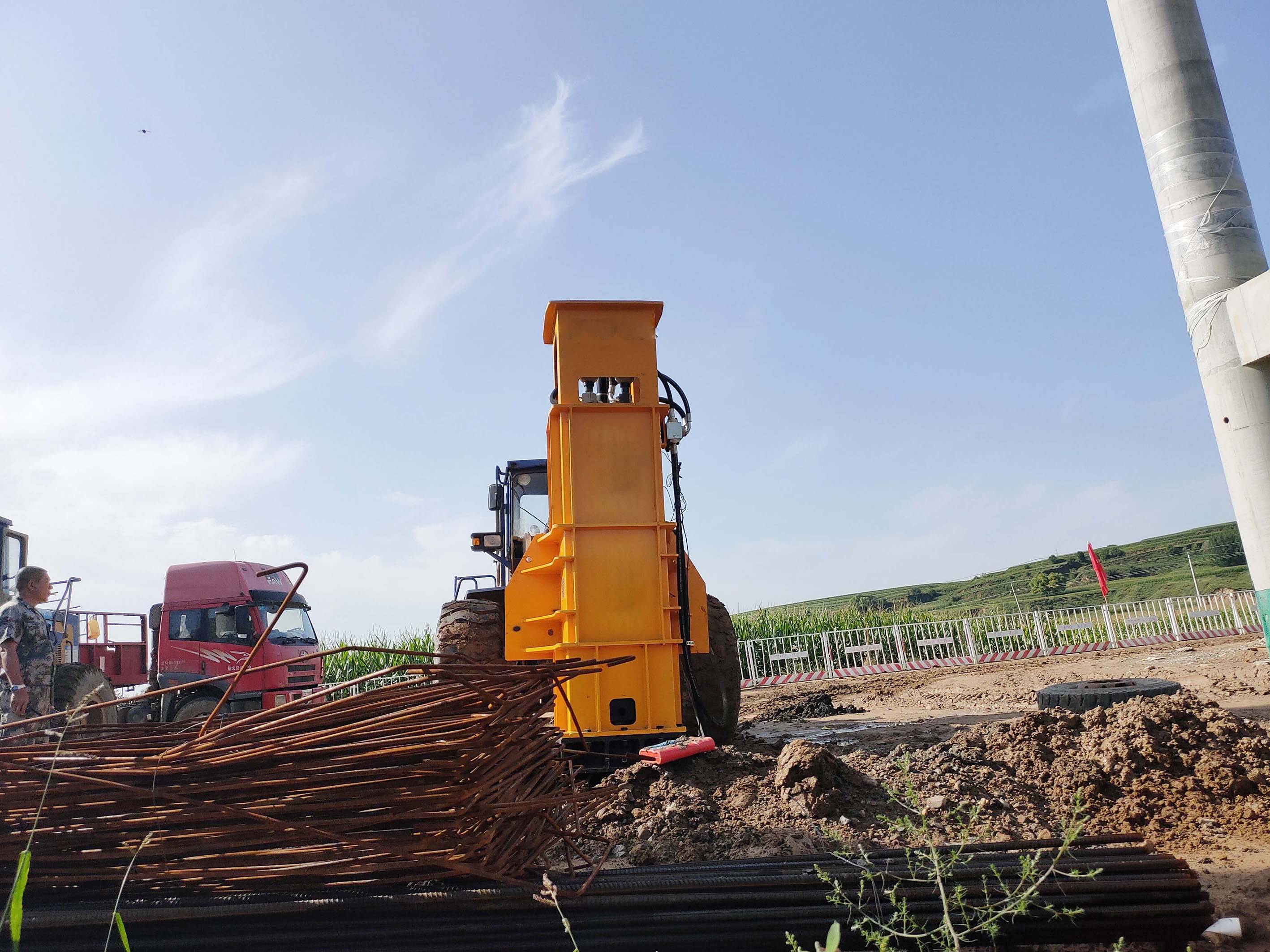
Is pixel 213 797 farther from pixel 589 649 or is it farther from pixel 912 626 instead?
pixel 912 626

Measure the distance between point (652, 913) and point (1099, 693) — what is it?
5.09 meters

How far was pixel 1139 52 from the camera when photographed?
9609 millimetres

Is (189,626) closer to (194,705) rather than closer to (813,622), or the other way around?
(194,705)

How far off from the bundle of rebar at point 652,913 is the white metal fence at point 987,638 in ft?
54.9

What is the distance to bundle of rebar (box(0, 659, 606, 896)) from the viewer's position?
2.43 m

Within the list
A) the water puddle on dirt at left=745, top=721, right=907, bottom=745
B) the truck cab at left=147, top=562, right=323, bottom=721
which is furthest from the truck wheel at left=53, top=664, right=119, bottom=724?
the water puddle on dirt at left=745, top=721, right=907, bottom=745

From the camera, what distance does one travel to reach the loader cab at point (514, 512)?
7887 millimetres

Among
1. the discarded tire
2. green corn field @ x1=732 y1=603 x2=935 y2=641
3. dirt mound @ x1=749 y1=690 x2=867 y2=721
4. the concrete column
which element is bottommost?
dirt mound @ x1=749 y1=690 x2=867 y2=721

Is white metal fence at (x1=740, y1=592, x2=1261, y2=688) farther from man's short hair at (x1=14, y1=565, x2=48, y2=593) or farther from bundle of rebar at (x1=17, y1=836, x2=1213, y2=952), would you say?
bundle of rebar at (x1=17, y1=836, x2=1213, y2=952)

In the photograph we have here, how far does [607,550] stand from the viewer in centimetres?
580

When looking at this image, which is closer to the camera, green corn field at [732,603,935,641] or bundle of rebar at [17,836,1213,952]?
bundle of rebar at [17,836,1213,952]

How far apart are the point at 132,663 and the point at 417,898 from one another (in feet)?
43.4

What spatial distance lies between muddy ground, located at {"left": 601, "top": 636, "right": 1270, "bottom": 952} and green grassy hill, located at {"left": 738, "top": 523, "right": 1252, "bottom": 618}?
36.5m

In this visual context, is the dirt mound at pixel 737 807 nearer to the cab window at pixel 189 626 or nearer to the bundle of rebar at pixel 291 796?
the bundle of rebar at pixel 291 796
